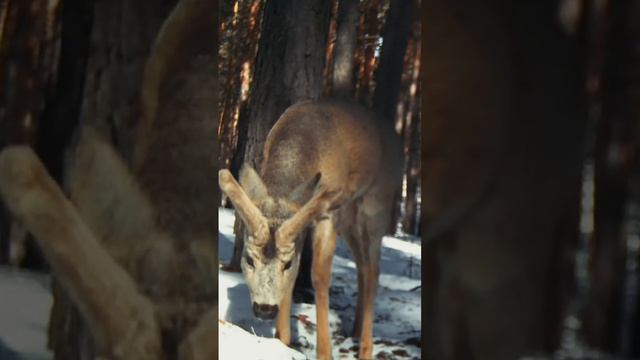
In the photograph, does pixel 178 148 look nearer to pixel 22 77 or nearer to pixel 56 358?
pixel 22 77

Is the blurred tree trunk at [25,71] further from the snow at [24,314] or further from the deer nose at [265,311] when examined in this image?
the deer nose at [265,311]

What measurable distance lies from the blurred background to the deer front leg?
0.44 m

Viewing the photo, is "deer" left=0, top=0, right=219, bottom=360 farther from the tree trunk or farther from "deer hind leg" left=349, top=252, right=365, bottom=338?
the tree trunk

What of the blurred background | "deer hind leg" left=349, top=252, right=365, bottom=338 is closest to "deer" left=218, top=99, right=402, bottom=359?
"deer hind leg" left=349, top=252, right=365, bottom=338

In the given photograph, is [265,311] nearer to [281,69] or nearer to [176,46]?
[281,69]

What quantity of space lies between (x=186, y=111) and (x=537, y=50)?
1344mm

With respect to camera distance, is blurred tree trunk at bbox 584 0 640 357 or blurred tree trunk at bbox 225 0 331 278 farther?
blurred tree trunk at bbox 225 0 331 278

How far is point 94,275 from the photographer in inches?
128

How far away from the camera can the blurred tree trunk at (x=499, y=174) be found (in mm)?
2639

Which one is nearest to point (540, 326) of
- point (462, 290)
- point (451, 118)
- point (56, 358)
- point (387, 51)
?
point (462, 290)

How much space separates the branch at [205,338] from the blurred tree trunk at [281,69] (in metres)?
0.22

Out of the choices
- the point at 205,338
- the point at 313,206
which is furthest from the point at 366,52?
the point at 205,338

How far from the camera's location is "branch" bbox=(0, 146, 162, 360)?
3.25m

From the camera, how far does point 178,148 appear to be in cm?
321
